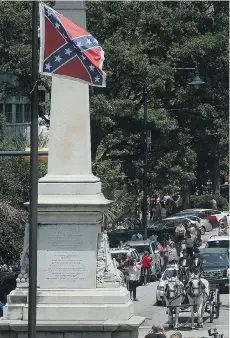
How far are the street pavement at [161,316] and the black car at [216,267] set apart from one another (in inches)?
19.6

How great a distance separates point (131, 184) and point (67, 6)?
3556 cm

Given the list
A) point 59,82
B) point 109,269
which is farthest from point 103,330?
point 59,82

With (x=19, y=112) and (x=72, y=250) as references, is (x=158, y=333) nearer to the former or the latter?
(x=72, y=250)

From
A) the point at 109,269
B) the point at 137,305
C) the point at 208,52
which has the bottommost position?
the point at 137,305

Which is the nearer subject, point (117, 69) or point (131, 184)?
point (117, 69)

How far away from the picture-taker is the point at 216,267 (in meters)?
39.0

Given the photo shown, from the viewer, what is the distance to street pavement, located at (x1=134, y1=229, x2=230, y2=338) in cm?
2991

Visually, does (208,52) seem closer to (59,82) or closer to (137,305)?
(137,305)

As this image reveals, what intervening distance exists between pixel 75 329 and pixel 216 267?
755 inches

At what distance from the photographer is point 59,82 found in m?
21.2

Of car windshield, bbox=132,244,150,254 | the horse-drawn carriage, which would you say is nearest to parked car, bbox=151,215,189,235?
car windshield, bbox=132,244,150,254

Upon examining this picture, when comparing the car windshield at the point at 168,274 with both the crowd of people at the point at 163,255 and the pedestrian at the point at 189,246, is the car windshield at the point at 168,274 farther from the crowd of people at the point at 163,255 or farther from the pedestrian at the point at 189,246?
the pedestrian at the point at 189,246

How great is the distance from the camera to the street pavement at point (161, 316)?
29909 millimetres

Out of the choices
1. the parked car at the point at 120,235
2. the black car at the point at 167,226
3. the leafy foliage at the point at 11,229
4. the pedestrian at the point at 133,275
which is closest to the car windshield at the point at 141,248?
the parked car at the point at 120,235
